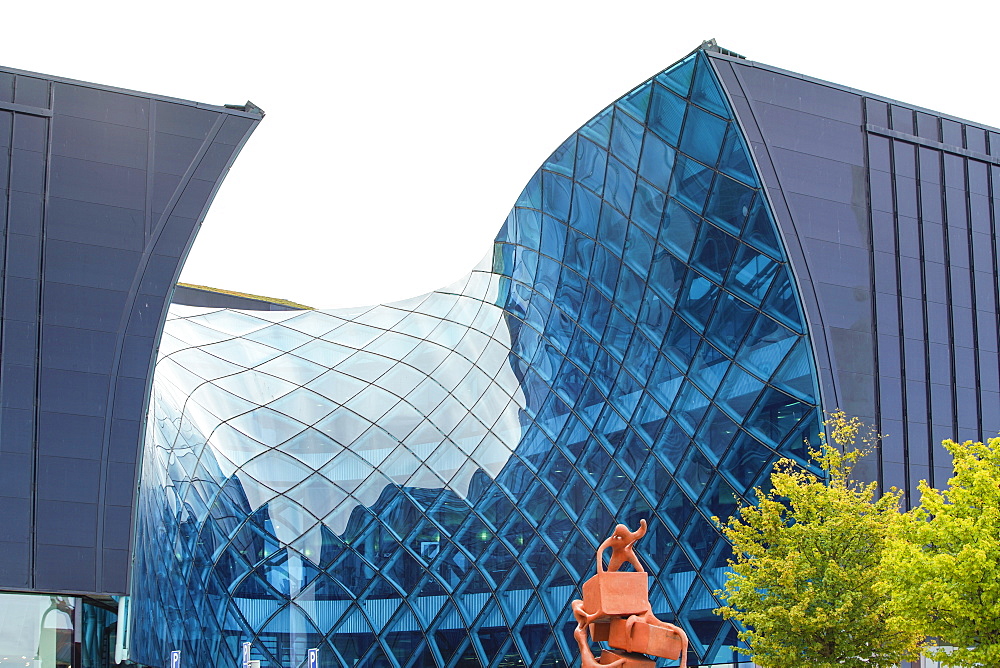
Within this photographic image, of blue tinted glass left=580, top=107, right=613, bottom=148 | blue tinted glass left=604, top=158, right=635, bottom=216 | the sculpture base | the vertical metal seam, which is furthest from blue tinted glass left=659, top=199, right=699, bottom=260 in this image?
the vertical metal seam

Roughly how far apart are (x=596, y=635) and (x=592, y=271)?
827 inches

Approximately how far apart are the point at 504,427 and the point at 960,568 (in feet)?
85.9

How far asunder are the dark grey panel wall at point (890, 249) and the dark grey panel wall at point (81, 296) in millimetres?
15100

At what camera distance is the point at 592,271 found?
38219mm

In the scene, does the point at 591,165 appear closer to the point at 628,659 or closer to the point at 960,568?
the point at 960,568

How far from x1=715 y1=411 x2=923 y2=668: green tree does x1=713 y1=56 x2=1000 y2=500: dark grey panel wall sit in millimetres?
5032

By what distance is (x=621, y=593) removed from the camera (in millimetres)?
17984

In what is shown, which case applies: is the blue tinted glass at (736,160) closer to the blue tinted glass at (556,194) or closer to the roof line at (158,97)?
the blue tinted glass at (556,194)

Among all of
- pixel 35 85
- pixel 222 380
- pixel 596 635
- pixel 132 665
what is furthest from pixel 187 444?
pixel 596 635

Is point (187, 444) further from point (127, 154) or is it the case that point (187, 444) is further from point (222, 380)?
point (127, 154)

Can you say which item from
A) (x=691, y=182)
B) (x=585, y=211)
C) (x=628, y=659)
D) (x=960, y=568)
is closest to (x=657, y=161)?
(x=691, y=182)

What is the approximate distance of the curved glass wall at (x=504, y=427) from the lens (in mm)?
30391

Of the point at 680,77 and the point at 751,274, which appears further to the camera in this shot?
the point at 680,77

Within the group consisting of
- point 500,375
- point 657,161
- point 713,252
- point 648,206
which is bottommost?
point 500,375
